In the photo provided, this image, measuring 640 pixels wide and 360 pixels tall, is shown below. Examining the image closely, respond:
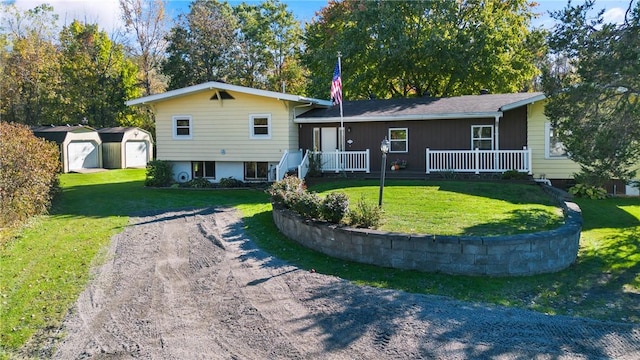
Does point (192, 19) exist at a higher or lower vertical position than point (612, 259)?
higher

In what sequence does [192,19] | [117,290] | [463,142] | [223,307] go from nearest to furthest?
1. [223,307]
2. [117,290]
3. [463,142]
4. [192,19]

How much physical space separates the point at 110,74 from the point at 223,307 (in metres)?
35.7

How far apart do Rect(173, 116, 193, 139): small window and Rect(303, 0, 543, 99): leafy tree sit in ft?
32.8

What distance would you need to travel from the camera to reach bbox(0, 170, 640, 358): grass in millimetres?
6141

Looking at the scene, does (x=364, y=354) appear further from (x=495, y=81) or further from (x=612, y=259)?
(x=495, y=81)

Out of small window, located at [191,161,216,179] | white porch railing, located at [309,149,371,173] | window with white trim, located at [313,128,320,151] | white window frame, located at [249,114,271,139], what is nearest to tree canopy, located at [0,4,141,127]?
small window, located at [191,161,216,179]

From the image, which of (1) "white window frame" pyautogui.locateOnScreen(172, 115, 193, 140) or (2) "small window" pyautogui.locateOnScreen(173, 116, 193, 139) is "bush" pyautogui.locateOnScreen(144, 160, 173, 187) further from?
(2) "small window" pyautogui.locateOnScreen(173, 116, 193, 139)

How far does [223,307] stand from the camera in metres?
6.12

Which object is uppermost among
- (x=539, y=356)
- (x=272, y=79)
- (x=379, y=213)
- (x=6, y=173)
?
(x=272, y=79)

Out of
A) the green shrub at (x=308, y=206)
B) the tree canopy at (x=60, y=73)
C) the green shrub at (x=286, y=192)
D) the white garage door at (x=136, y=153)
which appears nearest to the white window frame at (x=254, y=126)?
the green shrub at (x=286, y=192)

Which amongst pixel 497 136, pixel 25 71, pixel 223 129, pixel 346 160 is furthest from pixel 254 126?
pixel 25 71

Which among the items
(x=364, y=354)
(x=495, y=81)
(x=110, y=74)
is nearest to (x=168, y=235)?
(x=364, y=354)

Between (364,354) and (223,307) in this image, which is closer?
(364,354)

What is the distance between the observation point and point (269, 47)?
3681 centimetres
